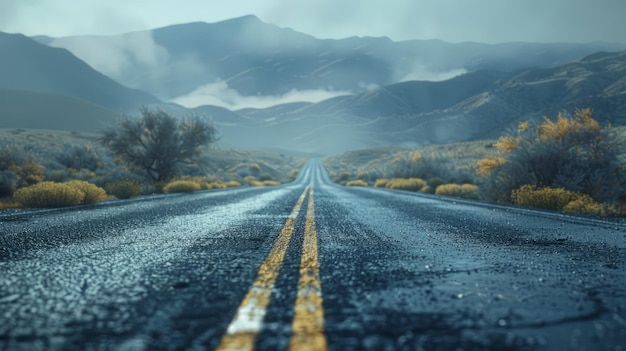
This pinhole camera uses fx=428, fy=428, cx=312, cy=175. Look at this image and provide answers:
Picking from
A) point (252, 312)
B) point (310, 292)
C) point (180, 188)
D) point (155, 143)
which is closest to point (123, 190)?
point (180, 188)

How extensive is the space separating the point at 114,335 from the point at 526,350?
191 centimetres

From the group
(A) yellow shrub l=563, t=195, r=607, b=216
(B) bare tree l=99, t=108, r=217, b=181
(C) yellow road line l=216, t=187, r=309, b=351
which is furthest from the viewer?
→ (B) bare tree l=99, t=108, r=217, b=181

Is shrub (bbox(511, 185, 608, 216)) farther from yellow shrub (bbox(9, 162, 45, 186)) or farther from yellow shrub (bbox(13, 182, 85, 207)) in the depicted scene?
yellow shrub (bbox(9, 162, 45, 186))

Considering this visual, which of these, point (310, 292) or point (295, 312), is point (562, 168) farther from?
point (295, 312)

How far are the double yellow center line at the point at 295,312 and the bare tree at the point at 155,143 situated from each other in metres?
24.1

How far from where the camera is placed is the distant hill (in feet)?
413

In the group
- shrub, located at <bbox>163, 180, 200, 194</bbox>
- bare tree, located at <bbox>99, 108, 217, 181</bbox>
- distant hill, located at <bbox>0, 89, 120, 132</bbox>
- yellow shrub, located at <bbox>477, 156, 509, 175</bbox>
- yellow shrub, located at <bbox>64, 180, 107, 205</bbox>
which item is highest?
distant hill, located at <bbox>0, 89, 120, 132</bbox>

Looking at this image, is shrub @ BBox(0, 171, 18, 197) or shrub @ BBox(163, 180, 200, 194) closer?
shrub @ BBox(0, 171, 18, 197)

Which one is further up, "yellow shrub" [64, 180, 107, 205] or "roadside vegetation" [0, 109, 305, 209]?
"roadside vegetation" [0, 109, 305, 209]

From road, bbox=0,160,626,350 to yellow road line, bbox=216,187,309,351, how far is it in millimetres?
12

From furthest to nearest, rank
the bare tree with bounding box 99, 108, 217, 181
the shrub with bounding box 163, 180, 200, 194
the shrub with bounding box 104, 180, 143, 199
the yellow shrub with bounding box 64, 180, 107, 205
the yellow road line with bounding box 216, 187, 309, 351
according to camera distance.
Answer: the bare tree with bounding box 99, 108, 217, 181 < the shrub with bounding box 163, 180, 200, 194 < the shrub with bounding box 104, 180, 143, 199 < the yellow shrub with bounding box 64, 180, 107, 205 < the yellow road line with bounding box 216, 187, 309, 351

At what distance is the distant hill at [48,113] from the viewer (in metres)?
126

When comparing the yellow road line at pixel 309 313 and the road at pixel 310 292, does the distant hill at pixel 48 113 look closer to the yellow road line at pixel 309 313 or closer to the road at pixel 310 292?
the road at pixel 310 292

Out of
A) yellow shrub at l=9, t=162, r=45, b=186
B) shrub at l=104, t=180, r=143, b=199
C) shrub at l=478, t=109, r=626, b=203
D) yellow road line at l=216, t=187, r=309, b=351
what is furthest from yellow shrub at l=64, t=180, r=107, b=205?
shrub at l=478, t=109, r=626, b=203
